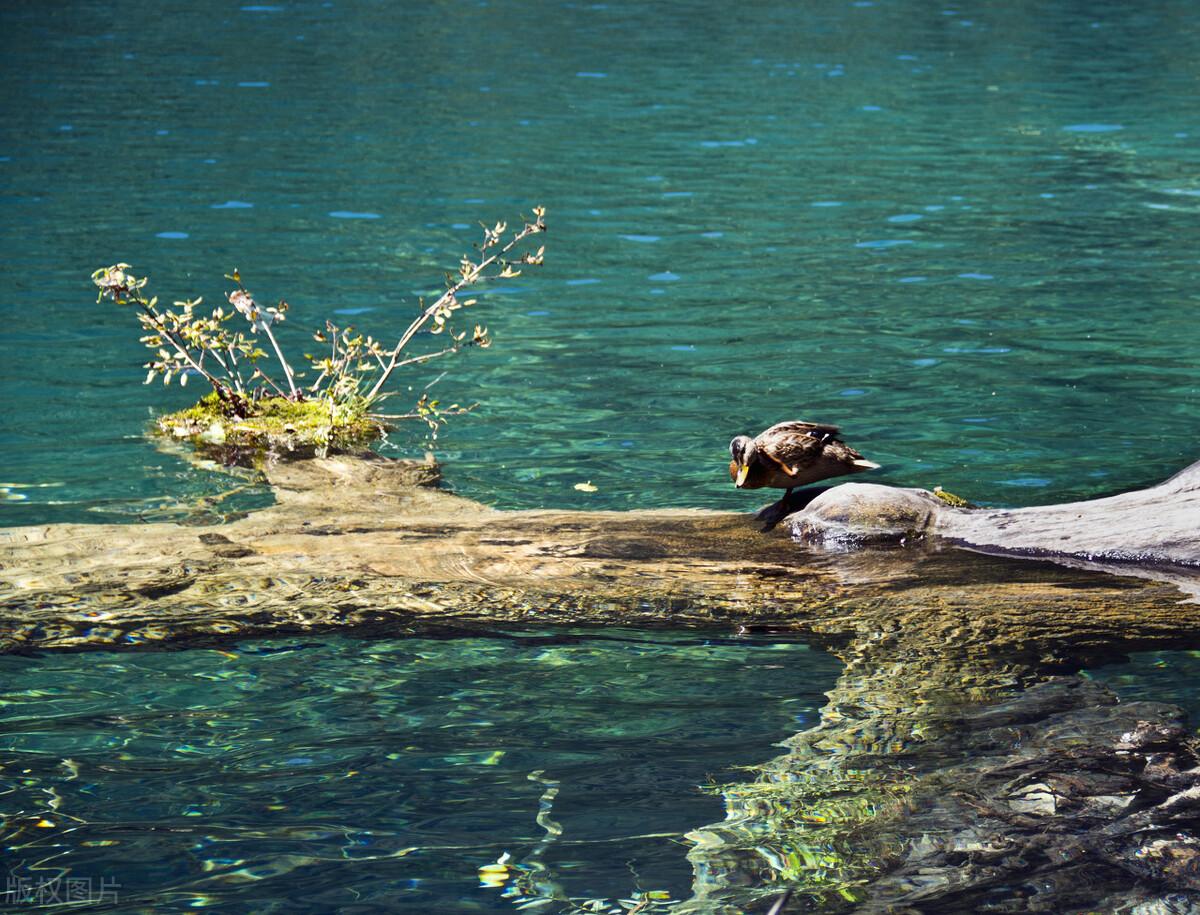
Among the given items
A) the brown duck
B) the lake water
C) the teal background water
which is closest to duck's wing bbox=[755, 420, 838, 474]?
the brown duck

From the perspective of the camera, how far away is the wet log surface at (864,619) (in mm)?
4344

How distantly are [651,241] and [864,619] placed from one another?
11463 millimetres

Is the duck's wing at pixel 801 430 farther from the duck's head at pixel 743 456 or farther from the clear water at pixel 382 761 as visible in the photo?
the clear water at pixel 382 761

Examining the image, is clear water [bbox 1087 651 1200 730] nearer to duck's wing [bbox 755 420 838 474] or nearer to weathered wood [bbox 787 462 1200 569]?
weathered wood [bbox 787 462 1200 569]

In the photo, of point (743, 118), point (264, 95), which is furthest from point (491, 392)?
point (264, 95)

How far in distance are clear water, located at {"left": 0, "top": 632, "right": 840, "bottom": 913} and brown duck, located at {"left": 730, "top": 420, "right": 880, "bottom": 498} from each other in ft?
3.19

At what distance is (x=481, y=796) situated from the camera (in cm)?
505

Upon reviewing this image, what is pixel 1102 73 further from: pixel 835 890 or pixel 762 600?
pixel 835 890

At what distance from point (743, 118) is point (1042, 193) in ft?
25.4

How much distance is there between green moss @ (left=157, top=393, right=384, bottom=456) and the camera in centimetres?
925

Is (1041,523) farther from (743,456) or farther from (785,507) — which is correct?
(743,456)

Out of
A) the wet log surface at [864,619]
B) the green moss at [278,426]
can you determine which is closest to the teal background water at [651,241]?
the green moss at [278,426]

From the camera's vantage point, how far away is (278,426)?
941 centimetres

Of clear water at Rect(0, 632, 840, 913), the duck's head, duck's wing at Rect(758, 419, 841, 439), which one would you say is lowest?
clear water at Rect(0, 632, 840, 913)
